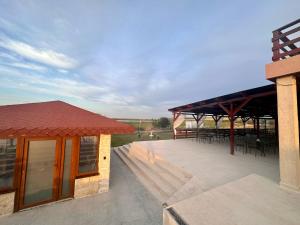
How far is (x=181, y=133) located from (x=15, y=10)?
44.6ft

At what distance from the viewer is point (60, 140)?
4035 millimetres

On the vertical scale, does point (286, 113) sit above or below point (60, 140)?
above

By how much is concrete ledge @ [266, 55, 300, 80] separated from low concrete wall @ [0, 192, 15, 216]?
718 centimetres

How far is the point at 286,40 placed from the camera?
11.7 ft

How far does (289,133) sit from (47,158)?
6286 millimetres

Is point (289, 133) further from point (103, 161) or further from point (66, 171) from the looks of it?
point (66, 171)

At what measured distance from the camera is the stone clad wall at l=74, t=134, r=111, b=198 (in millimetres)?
4215

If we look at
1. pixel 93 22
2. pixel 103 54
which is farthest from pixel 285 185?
pixel 103 54

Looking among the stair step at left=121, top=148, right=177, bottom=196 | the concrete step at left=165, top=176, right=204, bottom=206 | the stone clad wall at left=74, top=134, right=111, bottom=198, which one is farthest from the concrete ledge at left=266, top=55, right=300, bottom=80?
the stone clad wall at left=74, top=134, right=111, bottom=198

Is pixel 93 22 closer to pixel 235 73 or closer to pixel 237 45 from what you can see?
pixel 237 45

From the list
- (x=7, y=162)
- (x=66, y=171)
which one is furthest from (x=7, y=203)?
(x=66, y=171)

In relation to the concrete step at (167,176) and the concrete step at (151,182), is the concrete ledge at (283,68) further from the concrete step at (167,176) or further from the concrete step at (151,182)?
the concrete step at (151,182)

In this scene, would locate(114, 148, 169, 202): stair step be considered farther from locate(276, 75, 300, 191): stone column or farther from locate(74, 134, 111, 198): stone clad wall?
locate(276, 75, 300, 191): stone column

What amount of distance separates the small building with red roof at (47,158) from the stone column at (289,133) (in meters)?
4.24
